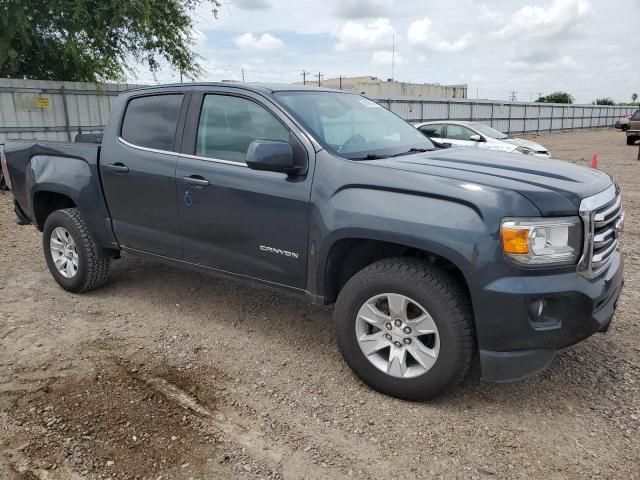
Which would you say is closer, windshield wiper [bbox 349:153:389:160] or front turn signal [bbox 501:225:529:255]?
front turn signal [bbox 501:225:529:255]

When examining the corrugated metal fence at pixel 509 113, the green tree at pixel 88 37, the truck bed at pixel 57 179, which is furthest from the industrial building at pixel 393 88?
the truck bed at pixel 57 179

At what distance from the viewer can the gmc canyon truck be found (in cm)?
272

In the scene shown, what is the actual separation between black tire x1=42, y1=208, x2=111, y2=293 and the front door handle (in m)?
1.41

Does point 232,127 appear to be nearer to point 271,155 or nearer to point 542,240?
point 271,155

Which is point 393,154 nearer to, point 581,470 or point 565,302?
point 565,302

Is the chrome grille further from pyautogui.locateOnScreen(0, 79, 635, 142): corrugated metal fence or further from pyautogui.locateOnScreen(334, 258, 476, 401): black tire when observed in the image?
pyautogui.locateOnScreen(0, 79, 635, 142): corrugated metal fence

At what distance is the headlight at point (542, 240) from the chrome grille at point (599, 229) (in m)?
0.05

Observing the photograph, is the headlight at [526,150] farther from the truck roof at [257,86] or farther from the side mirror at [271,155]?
the side mirror at [271,155]

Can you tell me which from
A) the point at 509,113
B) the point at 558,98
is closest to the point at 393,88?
the point at 509,113

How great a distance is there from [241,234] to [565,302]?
2.03 meters

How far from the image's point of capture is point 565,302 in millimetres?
2711

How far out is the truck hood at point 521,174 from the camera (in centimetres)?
271

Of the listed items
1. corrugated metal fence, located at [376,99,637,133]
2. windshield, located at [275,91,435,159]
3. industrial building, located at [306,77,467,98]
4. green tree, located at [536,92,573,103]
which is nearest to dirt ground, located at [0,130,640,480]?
windshield, located at [275,91,435,159]

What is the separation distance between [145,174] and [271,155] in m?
1.38
